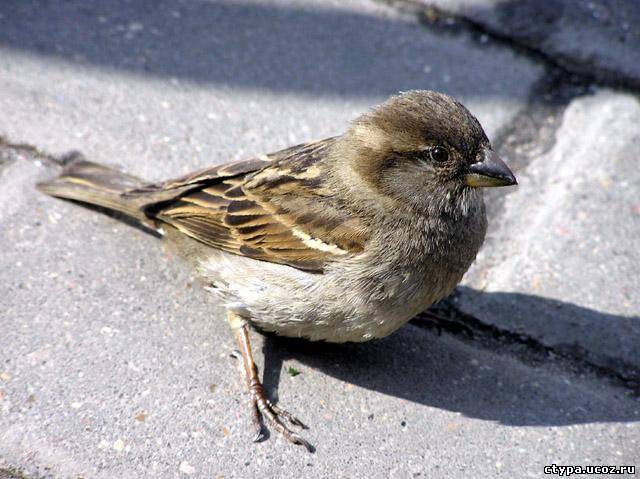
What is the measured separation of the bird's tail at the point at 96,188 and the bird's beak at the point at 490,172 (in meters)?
1.18

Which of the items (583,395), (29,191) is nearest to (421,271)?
(583,395)

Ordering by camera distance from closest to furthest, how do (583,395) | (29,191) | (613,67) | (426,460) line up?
(426,460), (583,395), (29,191), (613,67)

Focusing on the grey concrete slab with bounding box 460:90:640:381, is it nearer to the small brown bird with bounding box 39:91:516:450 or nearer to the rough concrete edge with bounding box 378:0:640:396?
the rough concrete edge with bounding box 378:0:640:396

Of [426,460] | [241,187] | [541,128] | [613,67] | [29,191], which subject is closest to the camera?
[426,460]

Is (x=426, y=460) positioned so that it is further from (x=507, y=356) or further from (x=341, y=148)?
(x=341, y=148)

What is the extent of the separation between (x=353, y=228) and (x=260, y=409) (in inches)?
24.4

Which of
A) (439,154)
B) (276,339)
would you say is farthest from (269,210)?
(439,154)

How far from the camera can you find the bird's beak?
2.68m

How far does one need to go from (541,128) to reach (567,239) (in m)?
0.60

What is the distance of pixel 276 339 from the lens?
9.73 feet

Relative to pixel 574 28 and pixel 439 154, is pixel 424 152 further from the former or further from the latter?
pixel 574 28

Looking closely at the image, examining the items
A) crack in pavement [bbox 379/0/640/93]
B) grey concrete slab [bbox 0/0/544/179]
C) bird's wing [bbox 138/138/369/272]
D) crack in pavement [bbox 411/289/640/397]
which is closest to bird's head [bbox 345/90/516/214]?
bird's wing [bbox 138/138/369/272]

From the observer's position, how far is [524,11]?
13.2 ft

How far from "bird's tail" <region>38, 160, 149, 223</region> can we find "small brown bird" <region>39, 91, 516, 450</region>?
305mm
